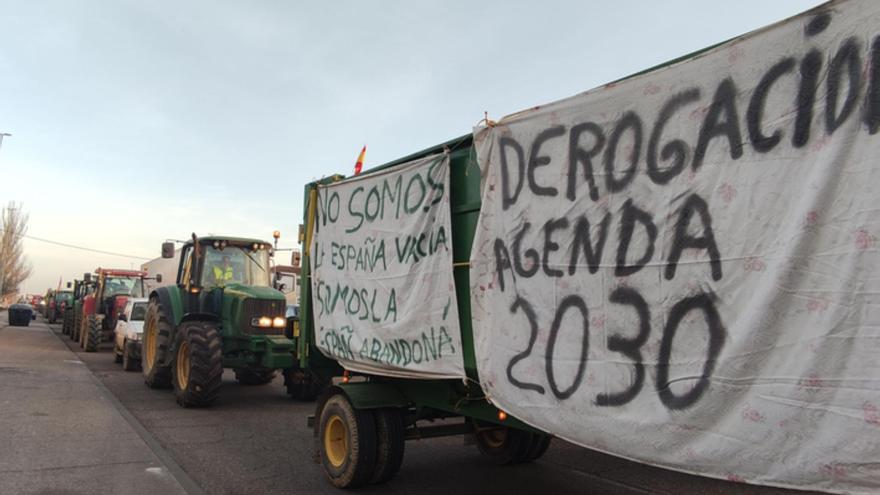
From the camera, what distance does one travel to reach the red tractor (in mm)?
18250

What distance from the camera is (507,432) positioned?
6.02m

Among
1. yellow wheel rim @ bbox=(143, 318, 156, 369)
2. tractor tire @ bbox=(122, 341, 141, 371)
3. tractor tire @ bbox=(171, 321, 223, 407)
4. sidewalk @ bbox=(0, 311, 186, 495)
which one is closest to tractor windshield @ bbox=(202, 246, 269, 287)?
tractor tire @ bbox=(171, 321, 223, 407)

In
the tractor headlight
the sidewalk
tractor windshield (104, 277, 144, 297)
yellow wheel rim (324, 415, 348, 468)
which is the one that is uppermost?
tractor windshield (104, 277, 144, 297)

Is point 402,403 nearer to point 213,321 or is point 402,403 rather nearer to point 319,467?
point 319,467

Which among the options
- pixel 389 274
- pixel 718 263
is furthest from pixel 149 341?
pixel 718 263

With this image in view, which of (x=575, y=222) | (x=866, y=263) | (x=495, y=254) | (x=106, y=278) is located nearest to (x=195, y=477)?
(x=495, y=254)

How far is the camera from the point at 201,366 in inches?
340

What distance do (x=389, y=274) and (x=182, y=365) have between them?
625 centimetres

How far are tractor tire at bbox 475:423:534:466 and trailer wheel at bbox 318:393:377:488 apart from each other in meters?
1.29

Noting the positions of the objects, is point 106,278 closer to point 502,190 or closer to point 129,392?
point 129,392

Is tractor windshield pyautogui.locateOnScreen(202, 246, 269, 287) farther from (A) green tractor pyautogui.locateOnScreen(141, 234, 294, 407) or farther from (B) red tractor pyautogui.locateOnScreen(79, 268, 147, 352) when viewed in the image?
(B) red tractor pyautogui.locateOnScreen(79, 268, 147, 352)

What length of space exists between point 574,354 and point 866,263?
137cm

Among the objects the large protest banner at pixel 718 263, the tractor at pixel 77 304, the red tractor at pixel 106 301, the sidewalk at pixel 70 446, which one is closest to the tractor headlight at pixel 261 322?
the sidewalk at pixel 70 446

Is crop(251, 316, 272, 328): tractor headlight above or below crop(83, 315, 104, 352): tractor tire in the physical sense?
above
